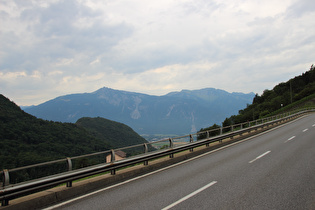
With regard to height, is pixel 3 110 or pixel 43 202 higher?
pixel 3 110

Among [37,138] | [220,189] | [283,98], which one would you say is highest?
[283,98]

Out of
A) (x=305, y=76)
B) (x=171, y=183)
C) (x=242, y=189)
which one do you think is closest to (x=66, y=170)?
(x=171, y=183)

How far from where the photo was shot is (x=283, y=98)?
11550 cm

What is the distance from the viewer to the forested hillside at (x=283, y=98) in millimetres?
97613

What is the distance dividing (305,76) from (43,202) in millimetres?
158827

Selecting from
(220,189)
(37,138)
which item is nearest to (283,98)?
(37,138)

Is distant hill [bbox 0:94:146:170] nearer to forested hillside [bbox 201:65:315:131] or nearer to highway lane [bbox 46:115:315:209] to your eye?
forested hillside [bbox 201:65:315:131]

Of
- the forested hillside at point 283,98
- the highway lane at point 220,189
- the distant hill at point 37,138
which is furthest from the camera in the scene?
the forested hillside at point 283,98

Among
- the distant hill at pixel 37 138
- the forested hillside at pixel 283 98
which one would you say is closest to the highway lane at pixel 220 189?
the forested hillside at pixel 283 98

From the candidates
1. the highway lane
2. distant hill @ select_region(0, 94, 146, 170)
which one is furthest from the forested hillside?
the highway lane

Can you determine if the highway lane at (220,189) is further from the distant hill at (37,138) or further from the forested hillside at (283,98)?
the distant hill at (37,138)

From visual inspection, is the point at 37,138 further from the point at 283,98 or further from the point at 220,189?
the point at 283,98

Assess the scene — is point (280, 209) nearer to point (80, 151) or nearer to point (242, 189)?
point (242, 189)

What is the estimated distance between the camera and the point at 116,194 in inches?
273
